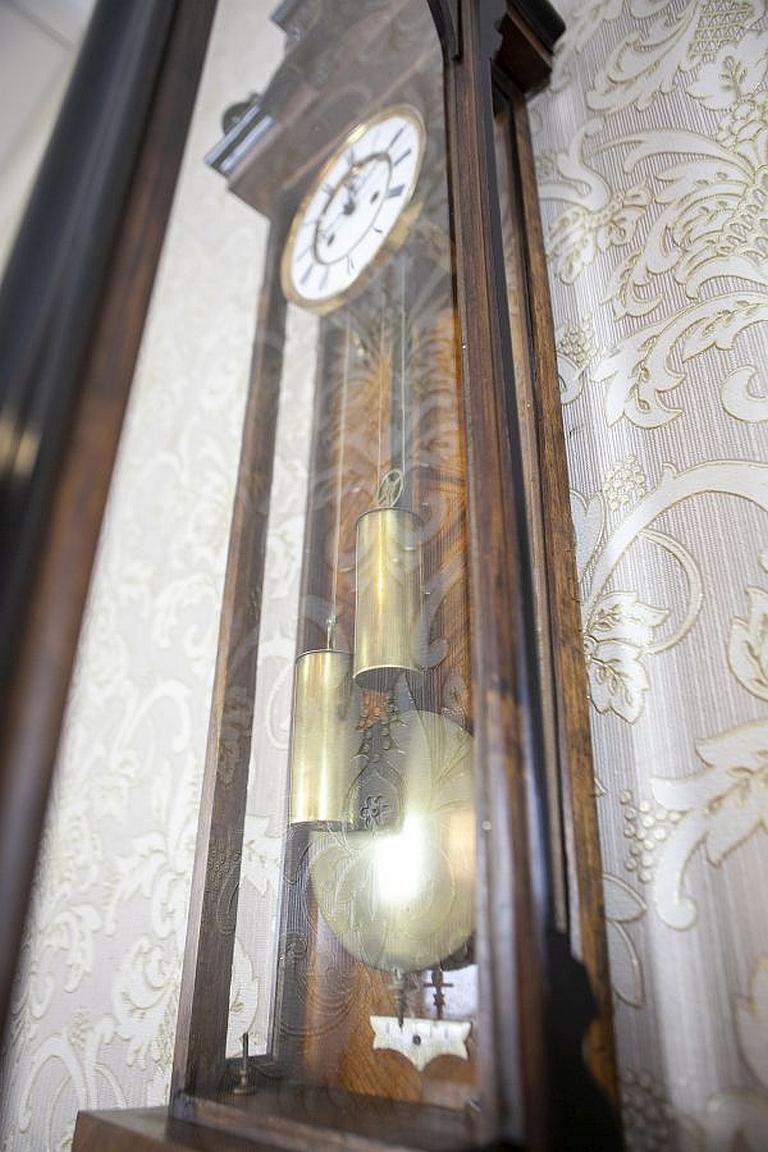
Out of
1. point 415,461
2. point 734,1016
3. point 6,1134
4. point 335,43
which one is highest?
point 335,43

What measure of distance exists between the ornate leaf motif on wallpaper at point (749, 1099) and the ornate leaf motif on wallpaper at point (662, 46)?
64 cm

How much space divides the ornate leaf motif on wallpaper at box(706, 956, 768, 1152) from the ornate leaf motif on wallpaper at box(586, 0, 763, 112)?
2.10ft

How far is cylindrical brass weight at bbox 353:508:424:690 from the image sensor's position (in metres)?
0.49

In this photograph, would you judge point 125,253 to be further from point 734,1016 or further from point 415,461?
point 734,1016

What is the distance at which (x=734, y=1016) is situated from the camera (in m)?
0.40

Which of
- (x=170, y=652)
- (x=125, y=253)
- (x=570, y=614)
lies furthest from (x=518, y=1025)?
(x=170, y=652)

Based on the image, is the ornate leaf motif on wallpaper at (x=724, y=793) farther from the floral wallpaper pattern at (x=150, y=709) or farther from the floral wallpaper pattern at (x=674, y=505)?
the floral wallpaper pattern at (x=150, y=709)

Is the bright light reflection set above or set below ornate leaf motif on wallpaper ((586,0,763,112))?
below

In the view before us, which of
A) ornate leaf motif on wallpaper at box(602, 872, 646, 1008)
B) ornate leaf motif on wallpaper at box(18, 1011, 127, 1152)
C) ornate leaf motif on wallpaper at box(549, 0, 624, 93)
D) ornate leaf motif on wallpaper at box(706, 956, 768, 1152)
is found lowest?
ornate leaf motif on wallpaper at box(18, 1011, 127, 1152)

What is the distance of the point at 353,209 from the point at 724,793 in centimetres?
56

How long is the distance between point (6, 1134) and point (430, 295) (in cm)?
84

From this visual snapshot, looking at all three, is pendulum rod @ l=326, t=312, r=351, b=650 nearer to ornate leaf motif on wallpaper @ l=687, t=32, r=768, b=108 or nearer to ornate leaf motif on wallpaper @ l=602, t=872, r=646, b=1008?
ornate leaf motif on wallpaper @ l=602, t=872, r=646, b=1008

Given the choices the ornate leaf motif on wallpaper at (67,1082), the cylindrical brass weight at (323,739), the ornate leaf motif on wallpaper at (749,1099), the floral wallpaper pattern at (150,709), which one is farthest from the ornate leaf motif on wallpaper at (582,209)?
the ornate leaf motif on wallpaper at (67,1082)

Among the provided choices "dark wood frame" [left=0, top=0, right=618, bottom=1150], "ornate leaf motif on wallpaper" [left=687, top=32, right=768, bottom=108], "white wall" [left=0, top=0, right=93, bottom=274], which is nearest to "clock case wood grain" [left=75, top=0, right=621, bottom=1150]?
"dark wood frame" [left=0, top=0, right=618, bottom=1150]
